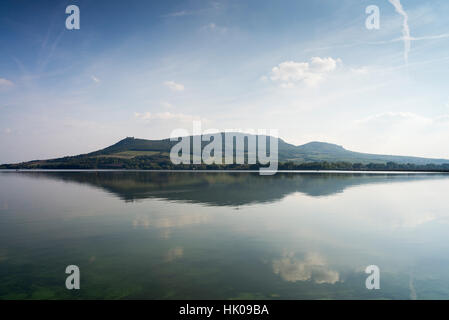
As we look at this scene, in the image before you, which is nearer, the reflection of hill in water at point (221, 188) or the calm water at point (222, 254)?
the calm water at point (222, 254)

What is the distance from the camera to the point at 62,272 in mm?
15438

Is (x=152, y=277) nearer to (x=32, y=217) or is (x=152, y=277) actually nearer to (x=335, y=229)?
(x=335, y=229)

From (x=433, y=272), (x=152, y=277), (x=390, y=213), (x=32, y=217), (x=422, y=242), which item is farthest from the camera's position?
(x=390, y=213)

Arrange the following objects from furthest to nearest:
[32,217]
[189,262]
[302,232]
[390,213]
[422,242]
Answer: [390,213], [32,217], [302,232], [422,242], [189,262]

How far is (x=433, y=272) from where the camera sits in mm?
15906

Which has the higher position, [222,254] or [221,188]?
[221,188]

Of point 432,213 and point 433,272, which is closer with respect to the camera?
point 433,272

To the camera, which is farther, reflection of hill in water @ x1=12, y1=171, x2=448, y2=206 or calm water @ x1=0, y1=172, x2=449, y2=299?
reflection of hill in water @ x1=12, y1=171, x2=448, y2=206

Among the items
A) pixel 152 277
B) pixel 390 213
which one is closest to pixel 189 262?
pixel 152 277

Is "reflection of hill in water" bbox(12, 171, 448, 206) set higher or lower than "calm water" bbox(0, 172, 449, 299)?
higher

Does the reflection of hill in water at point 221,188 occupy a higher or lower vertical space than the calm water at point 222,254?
higher

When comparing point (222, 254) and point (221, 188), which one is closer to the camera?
point (222, 254)

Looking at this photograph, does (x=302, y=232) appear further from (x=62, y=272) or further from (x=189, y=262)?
(x=62, y=272)

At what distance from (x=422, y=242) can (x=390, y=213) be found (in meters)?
13.6
